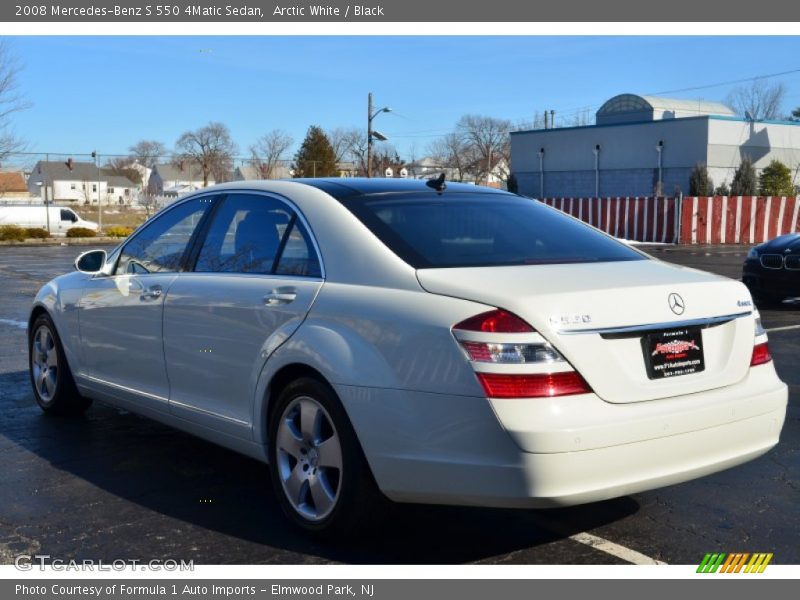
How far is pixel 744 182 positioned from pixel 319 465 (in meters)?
40.2

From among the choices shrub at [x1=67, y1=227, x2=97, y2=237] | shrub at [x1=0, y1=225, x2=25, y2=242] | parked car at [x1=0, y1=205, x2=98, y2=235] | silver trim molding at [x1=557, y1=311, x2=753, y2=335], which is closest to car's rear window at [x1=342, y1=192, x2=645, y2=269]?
silver trim molding at [x1=557, y1=311, x2=753, y2=335]

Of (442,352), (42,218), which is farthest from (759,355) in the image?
(42,218)

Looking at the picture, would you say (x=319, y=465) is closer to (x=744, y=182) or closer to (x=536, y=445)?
(x=536, y=445)

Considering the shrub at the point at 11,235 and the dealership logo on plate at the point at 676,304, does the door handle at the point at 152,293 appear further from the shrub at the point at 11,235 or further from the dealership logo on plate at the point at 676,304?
the shrub at the point at 11,235

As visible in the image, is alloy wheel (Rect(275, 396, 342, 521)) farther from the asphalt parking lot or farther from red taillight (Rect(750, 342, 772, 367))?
red taillight (Rect(750, 342, 772, 367))

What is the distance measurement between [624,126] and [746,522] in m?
46.9

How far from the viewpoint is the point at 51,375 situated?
657 cm

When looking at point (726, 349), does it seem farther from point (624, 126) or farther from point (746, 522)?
point (624, 126)

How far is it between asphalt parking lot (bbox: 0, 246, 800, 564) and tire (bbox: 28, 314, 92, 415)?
1.67 ft

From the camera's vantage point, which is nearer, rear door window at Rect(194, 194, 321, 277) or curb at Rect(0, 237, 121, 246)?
rear door window at Rect(194, 194, 321, 277)

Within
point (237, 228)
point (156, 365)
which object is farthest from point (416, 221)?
point (156, 365)

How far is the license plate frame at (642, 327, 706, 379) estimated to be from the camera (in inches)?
145

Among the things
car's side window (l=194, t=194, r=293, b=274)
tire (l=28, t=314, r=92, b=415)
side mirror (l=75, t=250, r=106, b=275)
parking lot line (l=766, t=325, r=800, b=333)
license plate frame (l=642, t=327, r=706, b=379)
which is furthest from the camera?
parking lot line (l=766, t=325, r=800, b=333)

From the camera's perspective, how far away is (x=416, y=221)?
14.4 feet
